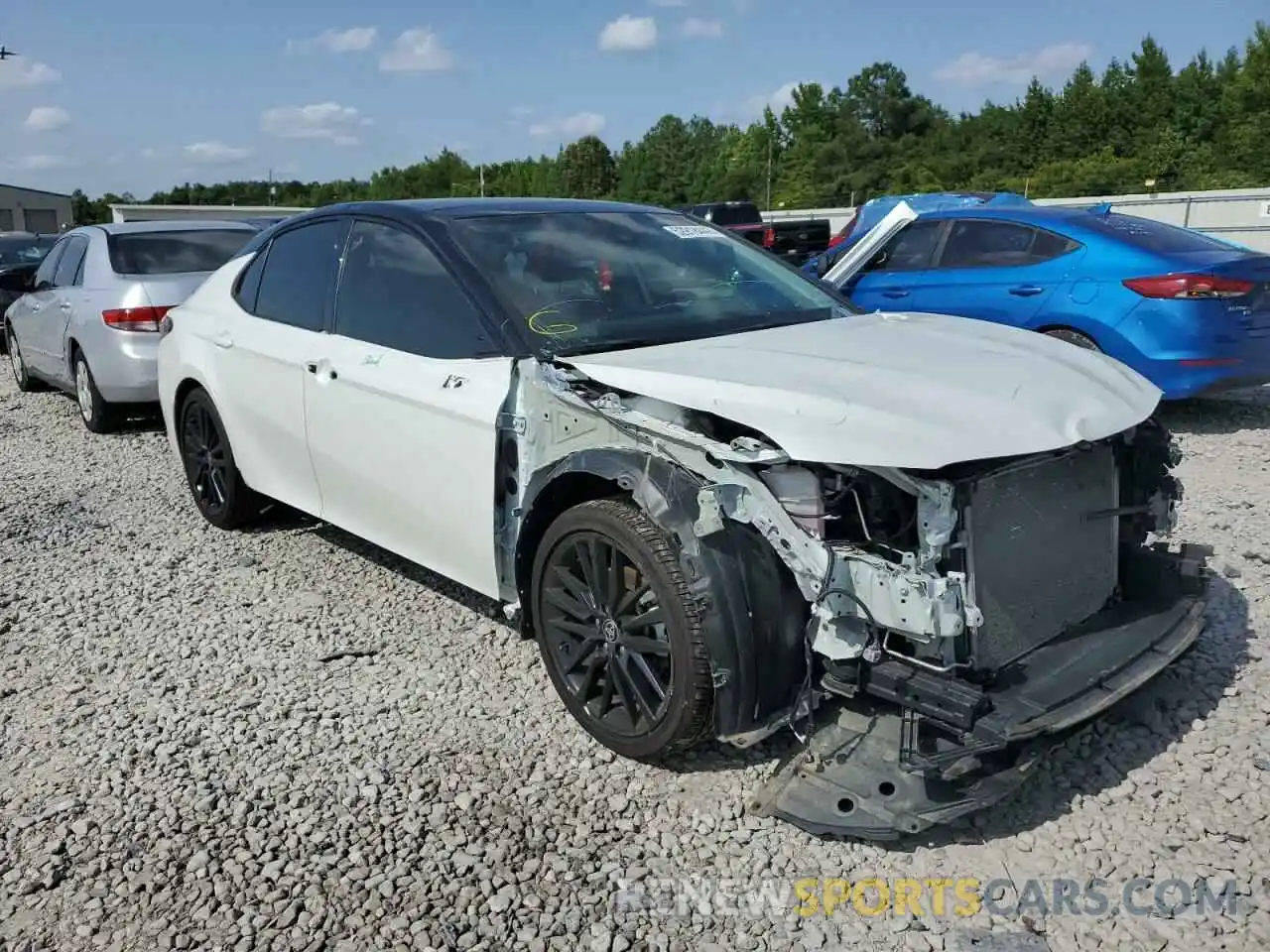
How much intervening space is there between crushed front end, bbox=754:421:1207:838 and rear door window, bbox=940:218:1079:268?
4914mm

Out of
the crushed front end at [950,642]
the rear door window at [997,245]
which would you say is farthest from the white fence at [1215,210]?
the crushed front end at [950,642]

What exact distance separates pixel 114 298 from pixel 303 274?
3.93 metres

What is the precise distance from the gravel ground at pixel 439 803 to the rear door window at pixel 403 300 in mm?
1253

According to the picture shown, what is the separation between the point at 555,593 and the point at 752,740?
32.8 inches

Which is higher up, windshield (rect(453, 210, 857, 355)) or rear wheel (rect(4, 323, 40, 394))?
windshield (rect(453, 210, 857, 355))

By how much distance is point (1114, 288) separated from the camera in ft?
23.5

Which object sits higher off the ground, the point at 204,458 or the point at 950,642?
the point at 950,642

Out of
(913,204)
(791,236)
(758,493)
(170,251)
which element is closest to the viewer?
(758,493)

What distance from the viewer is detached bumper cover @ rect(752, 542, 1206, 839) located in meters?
2.66

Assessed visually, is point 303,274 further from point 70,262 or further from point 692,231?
point 70,262

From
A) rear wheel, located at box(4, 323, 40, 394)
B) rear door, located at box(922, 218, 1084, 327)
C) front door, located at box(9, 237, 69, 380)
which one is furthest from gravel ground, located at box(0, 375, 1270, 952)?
rear wheel, located at box(4, 323, 40, 394)

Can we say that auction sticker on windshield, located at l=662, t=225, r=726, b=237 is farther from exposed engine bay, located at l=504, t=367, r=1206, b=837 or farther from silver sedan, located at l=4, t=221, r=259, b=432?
silver sedan, located at l=4, t=221, r=259, b=432

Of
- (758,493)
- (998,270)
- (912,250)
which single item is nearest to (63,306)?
(912,250)

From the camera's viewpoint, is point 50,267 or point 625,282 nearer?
point 625,282
